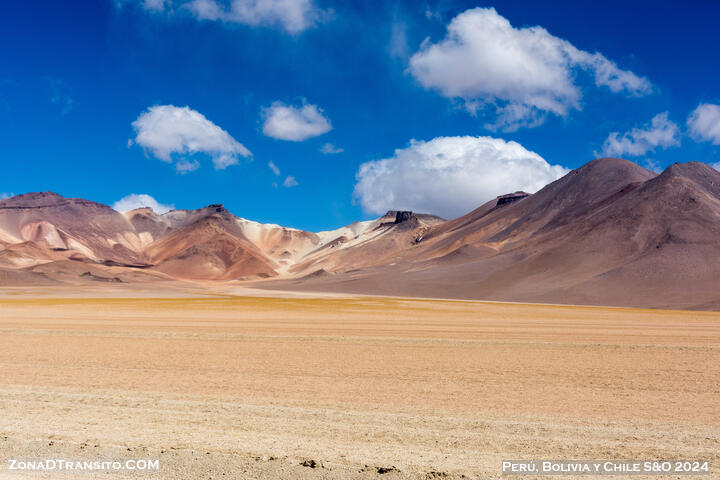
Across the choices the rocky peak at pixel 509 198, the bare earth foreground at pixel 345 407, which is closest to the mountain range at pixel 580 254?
the rocky peak at pixel 509 198

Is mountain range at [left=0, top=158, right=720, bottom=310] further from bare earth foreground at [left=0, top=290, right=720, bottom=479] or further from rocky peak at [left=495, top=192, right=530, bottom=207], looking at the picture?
bare earth foreground at [left=0, top=290, right=720, bottom=479]

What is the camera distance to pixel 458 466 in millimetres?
7453

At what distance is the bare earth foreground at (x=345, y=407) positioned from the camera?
7.73 meters

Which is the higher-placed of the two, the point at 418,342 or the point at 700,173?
the point at 700,173

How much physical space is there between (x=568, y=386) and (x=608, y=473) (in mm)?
6554

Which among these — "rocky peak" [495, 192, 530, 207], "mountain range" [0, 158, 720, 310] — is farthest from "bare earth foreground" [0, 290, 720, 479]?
"rocky peak" [495, 192, 530, 207]

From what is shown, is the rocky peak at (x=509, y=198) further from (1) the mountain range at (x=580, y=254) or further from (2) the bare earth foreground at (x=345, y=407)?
(2) the bare earth foreground at (x=345, y=407)

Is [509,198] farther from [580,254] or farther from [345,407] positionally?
[345,407]

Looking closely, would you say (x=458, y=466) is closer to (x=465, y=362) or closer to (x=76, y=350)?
(x=465, y=362)

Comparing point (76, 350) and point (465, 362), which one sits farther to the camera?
point (76, 350)

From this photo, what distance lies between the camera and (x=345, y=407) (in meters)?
11.0

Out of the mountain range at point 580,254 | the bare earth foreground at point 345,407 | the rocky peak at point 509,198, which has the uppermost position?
the rocky peak at point 509,198

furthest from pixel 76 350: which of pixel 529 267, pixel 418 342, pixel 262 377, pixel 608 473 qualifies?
pixel 529 267

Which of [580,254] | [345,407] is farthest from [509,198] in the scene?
[345,407]
